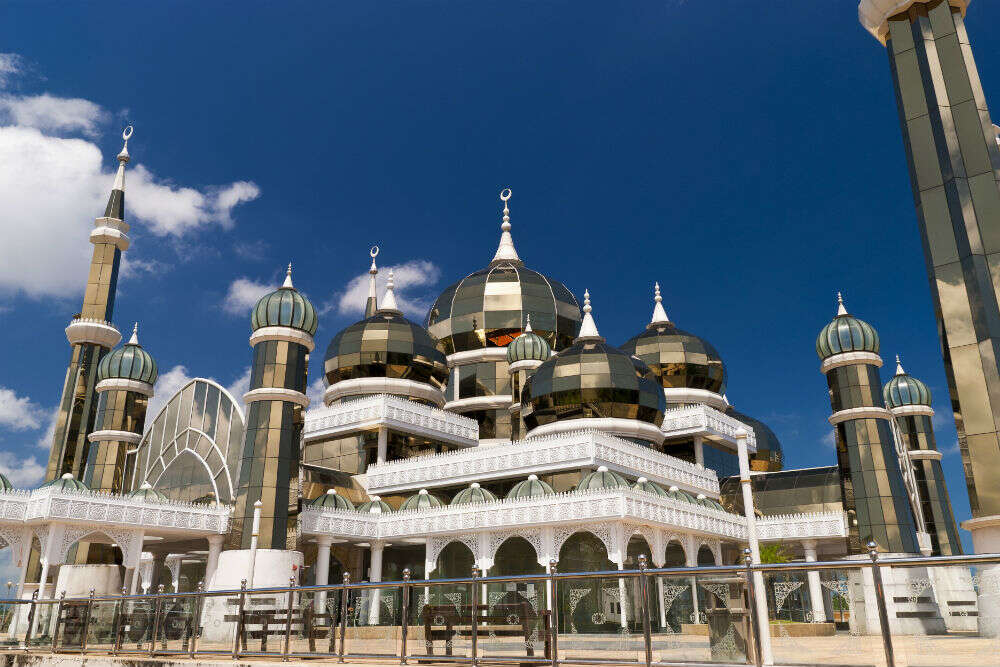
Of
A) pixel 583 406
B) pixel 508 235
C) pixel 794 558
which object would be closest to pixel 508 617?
pixel 583 406

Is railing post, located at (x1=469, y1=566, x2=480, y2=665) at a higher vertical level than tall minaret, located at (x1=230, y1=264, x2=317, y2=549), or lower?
lower

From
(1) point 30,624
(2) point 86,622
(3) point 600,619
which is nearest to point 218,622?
(2) point 86,622

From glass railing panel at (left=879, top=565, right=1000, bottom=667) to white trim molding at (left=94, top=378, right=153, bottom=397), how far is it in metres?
32.3

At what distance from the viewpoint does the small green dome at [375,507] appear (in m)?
31.2

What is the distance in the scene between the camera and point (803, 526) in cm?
3319

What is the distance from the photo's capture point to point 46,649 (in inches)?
638

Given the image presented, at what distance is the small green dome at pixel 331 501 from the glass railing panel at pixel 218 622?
52.7 ft

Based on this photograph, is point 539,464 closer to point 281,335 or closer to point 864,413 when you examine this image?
point 281,335

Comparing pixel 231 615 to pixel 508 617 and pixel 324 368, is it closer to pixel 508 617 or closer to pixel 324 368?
pixel 508 617

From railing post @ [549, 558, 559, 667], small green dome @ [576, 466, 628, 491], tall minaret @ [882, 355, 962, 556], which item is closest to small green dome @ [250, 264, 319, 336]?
small green dome @ [576, 466, 628, 491]

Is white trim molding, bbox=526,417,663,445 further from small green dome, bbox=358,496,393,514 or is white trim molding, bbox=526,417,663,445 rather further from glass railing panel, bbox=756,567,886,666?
glass railing panel, bbox=756,567,886,666

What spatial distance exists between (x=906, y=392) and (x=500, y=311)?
21224 mm

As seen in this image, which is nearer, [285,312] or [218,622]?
[218,622]

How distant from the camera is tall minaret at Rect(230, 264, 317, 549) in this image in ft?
86.3
